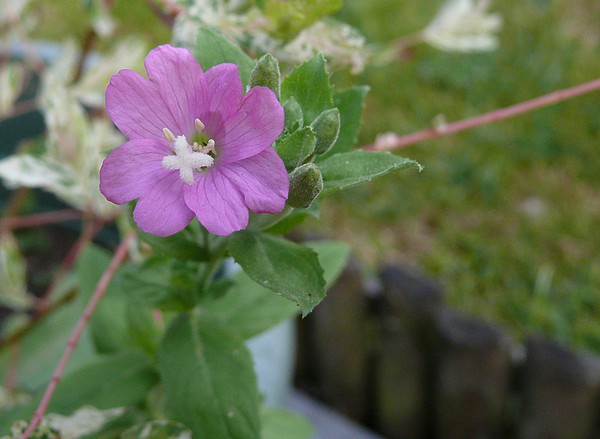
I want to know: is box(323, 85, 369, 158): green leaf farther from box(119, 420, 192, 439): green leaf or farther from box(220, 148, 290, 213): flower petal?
box(119, 420, 192, 439): green leaf

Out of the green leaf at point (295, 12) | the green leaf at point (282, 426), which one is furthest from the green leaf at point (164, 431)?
the green leaf at point (295, 12)

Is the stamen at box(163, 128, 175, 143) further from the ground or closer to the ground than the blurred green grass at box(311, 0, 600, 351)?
further from the ground

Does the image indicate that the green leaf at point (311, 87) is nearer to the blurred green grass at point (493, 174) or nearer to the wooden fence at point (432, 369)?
the wooden fence at point (432, 369)

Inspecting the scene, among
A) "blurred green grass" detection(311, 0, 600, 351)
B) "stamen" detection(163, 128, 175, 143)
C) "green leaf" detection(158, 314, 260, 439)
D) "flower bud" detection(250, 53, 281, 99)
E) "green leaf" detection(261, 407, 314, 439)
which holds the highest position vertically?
"flower bud" detection(250, 53, 281, 99)

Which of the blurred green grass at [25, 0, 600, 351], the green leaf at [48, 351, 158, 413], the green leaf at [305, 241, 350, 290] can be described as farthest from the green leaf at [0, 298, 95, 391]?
the blurred green grass at [25, 0, 600, 351]

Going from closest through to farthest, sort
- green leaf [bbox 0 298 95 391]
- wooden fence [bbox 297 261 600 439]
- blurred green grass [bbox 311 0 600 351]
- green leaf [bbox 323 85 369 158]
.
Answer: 1. green leaf [bbox 323 85 369 158]
2. green leaf [bbox 0 298 95 391]
3. wooden fence [bbox 297 261 600 439]
4. blurred green grass [bbox 311 0 600 351]

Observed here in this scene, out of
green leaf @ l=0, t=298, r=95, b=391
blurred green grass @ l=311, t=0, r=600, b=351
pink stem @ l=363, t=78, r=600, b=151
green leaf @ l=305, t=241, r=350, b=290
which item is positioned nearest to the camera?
pink stem @ l=363, t=78, r=600, b=151

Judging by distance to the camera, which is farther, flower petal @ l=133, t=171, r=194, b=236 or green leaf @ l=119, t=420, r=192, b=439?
green leaf @ l=119, t=420, r=192, b=439
